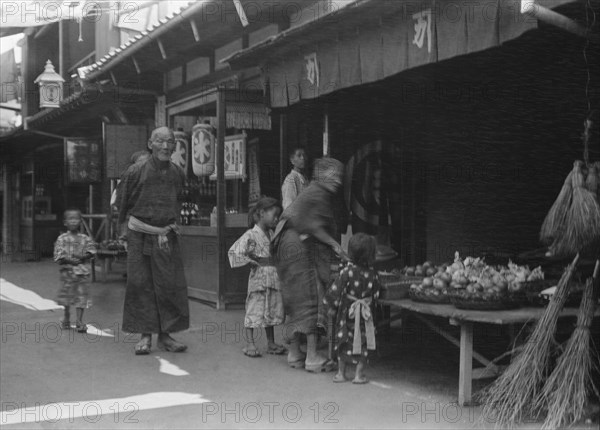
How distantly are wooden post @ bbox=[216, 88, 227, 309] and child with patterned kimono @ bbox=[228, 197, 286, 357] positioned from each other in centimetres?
271

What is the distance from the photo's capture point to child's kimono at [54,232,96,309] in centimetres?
784

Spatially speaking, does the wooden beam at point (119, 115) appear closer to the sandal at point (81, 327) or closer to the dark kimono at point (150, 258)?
the sandal at point (81, 327)

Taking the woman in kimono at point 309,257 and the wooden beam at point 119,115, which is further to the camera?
the wooden beam at point 119,115

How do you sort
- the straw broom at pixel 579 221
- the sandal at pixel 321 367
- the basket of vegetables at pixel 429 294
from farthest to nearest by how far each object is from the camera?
the sandal at pixel 321 367
the basket of vegetables at pixel 429 294
the straw broom at pixel 579 221

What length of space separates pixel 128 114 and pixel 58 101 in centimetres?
210

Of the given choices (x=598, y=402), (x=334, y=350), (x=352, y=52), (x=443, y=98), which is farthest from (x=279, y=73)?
(x=598, y=402)

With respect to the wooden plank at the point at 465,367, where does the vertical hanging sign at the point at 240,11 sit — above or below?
above

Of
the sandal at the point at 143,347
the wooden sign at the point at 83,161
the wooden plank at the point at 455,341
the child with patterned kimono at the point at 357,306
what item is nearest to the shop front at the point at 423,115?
the child with patterned kimono at the point at 357,306

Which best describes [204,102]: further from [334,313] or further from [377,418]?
[377,418]

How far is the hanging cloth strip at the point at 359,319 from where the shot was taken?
5395mm

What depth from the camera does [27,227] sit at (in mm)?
20891

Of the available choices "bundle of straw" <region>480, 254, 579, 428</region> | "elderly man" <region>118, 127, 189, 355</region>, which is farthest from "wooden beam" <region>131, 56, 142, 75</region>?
"bundle of straw" <region>480, 254, 579, 428</region>

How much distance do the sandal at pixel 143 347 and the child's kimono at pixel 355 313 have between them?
2.09 meters

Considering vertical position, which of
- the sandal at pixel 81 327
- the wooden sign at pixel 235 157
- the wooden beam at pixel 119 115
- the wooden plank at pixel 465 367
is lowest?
the sandal at pixel 81 327
